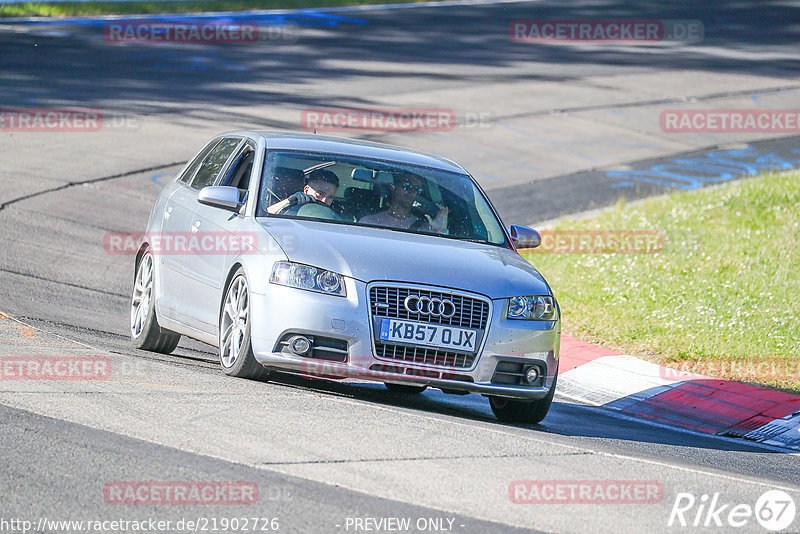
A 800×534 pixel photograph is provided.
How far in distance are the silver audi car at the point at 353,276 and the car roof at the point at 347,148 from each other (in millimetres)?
19

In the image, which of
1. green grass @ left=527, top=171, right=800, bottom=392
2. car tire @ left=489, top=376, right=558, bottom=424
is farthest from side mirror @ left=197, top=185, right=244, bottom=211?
green grass @ left=527, top=171, right=800, bottom=392

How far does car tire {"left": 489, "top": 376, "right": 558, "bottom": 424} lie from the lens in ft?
26.4

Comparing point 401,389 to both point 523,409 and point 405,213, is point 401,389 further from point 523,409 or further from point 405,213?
point 405,213

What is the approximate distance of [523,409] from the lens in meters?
8.12

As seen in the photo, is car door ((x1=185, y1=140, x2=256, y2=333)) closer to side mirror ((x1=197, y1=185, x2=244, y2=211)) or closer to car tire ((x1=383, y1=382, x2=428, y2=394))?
side mirror ((x1=197, y1=185, x2=244, y2=211))

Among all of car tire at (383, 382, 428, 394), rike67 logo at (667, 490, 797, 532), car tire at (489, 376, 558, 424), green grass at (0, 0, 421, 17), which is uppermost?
green grass at (0, 0, 421, 17)

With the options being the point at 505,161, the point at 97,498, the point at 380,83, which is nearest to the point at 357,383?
the point at 97,498

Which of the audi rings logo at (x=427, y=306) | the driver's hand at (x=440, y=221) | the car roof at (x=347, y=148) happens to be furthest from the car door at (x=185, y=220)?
the audi rings logo at (x=427, y=306)

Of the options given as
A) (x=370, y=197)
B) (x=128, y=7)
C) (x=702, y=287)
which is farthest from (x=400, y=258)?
(x=128, y=7)

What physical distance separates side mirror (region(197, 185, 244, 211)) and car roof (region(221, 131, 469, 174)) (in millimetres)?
642

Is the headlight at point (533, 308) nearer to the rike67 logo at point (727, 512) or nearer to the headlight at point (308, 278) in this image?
the headlight at point (308, 278)

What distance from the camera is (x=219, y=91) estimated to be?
2456 centimetres

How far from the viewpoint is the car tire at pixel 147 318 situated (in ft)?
30.0

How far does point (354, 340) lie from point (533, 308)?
47.5 inches
